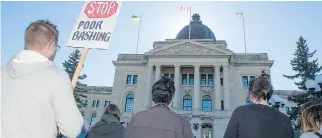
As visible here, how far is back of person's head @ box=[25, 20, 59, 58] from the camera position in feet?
7.77

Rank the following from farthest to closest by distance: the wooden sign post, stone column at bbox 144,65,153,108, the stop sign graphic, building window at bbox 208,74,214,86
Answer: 1. building window at bbox 208,74,214,86
2. stone column at bbox 144,65,153,108
3. the stop sign graphic
4. the wooden sign post

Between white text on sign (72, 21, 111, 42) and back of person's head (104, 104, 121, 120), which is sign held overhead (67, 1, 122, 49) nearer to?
white text on sign (72, 21, 111, 42)

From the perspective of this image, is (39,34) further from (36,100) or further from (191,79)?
(191,79)

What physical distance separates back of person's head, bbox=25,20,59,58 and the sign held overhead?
1.55m

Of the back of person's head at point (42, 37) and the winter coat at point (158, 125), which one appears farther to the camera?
the winter coat at point (158, 125)

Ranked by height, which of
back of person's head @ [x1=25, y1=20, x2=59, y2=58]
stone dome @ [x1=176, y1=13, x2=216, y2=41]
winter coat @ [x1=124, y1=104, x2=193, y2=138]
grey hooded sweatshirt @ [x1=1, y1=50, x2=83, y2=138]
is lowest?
winter coat @ [x1=124, y1=104, x2=193, y2=138]

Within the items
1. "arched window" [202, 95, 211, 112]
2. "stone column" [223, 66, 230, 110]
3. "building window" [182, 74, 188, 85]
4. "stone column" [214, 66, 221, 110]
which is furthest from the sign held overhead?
"building window" [182, 74, 188, 85]

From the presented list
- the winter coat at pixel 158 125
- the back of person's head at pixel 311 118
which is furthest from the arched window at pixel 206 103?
the winter coat at pixel 158 125

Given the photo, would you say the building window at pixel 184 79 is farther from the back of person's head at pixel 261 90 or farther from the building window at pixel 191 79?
the back of person's head at pixel 261 90

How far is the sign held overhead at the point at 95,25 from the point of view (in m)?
4.07

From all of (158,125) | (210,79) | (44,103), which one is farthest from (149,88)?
(44,103)

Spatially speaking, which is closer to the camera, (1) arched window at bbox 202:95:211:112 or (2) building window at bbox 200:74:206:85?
(1) arched window at bbox 202:95:211:112

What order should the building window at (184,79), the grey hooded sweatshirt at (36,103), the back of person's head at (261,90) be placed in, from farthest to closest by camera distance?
1. the building window at (184,79)
2. the back of person's head at (261,90)
3. the grey hooded sweatshirt at (36,103)

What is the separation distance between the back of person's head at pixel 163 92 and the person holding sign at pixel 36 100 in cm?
150
